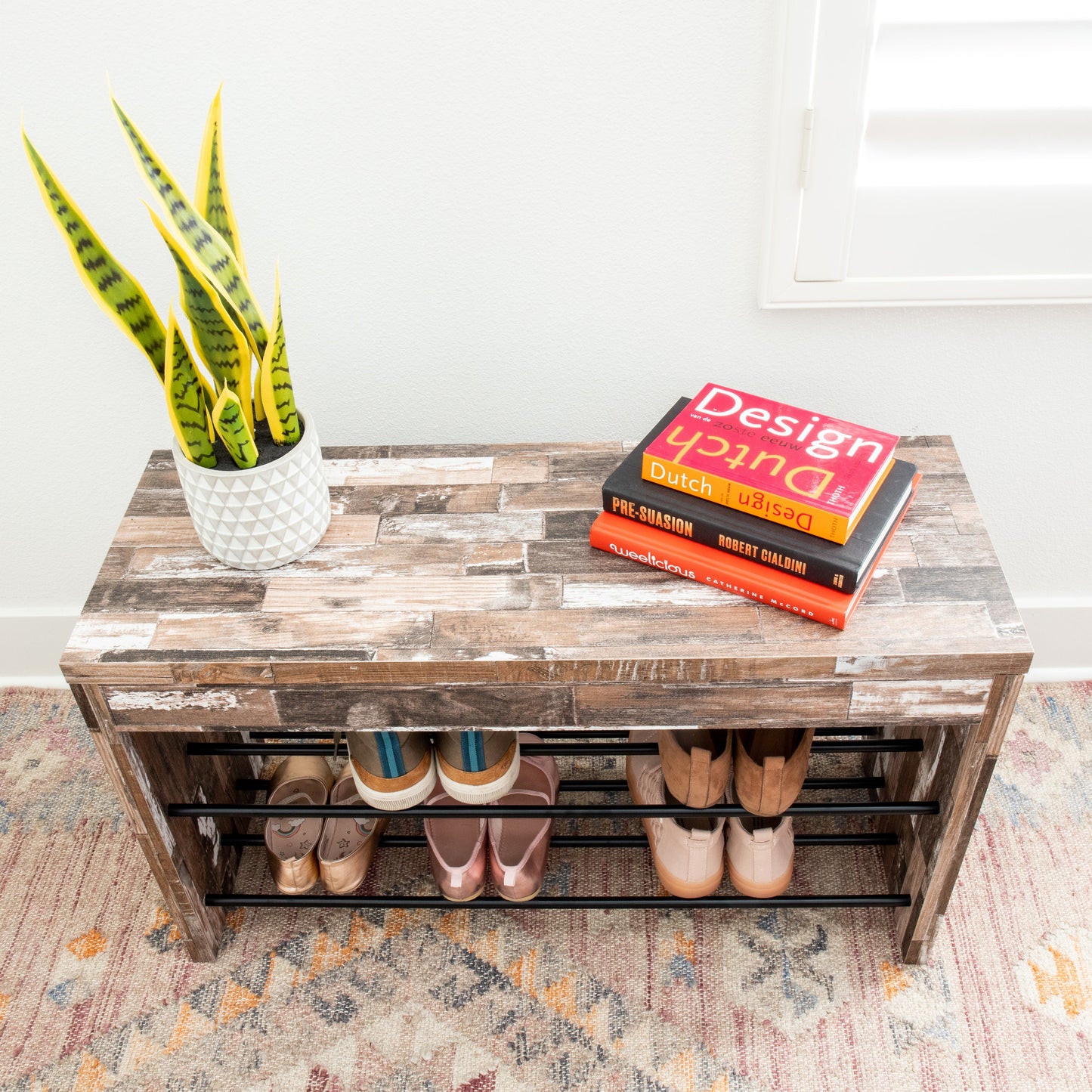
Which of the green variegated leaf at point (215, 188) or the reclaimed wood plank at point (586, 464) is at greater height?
the green variegated leaf at point (215, 188)

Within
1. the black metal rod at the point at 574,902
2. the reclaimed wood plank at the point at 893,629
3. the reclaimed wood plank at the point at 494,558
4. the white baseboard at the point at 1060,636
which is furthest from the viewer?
the white baseboard at the point at 1060,636

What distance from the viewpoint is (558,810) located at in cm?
125

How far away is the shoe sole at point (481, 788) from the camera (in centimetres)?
123

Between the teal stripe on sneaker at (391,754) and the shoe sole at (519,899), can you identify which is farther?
the shoe sole at (519,899)

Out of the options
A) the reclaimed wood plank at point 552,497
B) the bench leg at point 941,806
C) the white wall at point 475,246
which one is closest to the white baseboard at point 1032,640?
the white wall at point 475,246

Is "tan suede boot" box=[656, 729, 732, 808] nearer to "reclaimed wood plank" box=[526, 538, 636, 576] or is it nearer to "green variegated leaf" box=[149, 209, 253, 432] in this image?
"reclaimed wood plank" box=[526, 538, 636, 576]

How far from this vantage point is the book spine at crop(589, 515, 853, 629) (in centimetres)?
99

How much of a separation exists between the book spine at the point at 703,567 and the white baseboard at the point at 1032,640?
0.77 metres

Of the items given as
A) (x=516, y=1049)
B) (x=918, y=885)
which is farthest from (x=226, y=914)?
(x=918, y=885)

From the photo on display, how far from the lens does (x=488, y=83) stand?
1112 millimetres

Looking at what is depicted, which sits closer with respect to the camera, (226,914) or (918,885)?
(918,885)

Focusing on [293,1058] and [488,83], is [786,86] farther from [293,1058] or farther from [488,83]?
[293,1058]

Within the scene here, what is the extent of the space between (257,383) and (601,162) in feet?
1.56

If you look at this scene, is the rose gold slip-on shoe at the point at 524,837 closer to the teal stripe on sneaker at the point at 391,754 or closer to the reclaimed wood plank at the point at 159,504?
the teal stripe on sneaker at the point at 391,754
